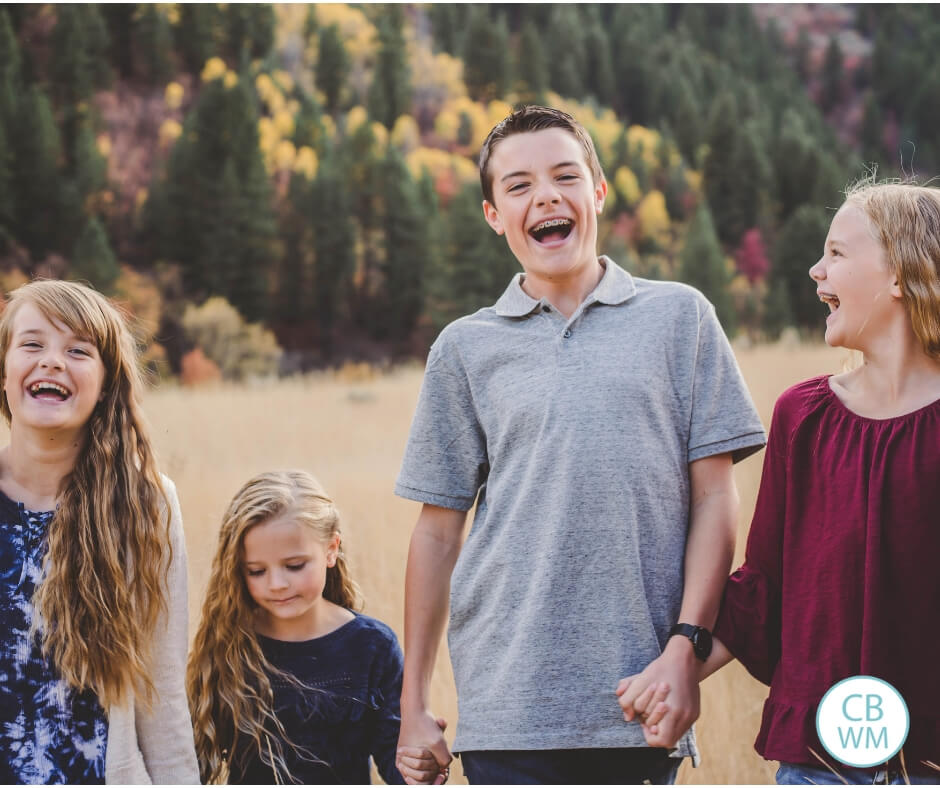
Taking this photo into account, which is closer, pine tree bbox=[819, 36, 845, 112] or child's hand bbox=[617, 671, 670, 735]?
child's hand bbox=[617, 671, 670, 735]

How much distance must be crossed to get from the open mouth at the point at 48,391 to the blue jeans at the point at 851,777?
155cm

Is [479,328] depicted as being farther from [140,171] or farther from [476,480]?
[140,171]

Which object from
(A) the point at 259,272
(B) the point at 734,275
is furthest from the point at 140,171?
(B) the point at 734,275

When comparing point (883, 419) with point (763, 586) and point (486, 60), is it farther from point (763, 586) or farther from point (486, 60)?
point (486, 60)

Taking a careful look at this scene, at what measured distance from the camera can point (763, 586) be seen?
6.40 ft

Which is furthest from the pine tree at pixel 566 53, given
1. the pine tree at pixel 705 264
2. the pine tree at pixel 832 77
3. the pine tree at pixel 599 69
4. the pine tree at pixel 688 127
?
the pine tree at pixel 705 264

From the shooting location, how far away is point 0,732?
2.05 metres

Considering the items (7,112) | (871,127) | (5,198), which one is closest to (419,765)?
(5,198)

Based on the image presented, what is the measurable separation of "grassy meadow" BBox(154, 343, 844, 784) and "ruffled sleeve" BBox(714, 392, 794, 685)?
355mm

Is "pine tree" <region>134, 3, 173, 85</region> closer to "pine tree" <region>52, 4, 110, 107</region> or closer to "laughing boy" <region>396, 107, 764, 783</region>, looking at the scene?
"pine tree" <region>52, 4, 110, 107</region>

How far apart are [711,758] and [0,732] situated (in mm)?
2041

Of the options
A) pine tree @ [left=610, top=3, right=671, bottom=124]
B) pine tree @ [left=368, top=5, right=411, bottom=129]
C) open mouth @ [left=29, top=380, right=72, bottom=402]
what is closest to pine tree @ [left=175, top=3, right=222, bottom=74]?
pine tree @ [left=368, top=5, right=411, bottom=129]

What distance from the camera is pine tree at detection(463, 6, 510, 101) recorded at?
143 feet

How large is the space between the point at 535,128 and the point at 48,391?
3.67ft
